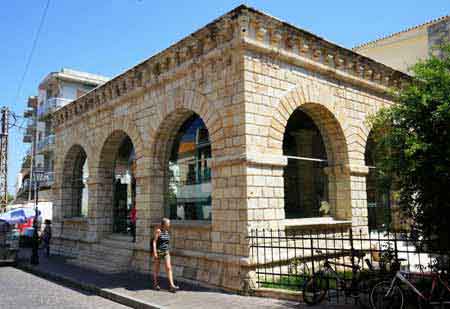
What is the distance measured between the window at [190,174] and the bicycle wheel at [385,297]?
4535 mm

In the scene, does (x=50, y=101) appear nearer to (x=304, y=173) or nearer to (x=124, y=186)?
(x=124, y=186)

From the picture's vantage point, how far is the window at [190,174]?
966cm

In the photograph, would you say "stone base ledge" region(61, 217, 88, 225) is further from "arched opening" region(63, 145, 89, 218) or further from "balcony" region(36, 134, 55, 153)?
"balcony" region(36, 134, 55, 153)

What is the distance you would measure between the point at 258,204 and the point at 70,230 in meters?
10.0

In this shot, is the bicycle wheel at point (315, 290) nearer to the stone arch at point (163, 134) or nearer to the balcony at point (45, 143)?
the stone arch at point (163, 134)

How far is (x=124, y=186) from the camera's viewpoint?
539 inches

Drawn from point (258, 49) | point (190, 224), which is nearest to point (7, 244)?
Result: point (190, 224)

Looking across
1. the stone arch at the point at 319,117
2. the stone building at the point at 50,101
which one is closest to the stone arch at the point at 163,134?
the stone arch at the point at 319,117

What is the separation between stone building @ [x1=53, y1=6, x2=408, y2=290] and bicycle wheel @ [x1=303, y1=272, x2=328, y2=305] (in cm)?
135

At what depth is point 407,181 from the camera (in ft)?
19.3

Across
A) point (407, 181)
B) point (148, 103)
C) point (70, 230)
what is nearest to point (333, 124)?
point (407, 181)

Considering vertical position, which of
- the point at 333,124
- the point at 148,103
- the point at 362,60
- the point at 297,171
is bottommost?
the point at 297,171

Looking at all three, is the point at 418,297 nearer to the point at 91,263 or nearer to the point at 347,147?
the point at 347,147

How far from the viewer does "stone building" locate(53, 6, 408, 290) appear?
A: 793 cm
